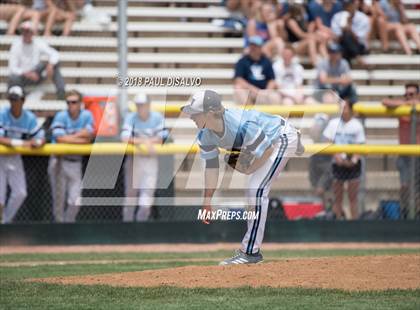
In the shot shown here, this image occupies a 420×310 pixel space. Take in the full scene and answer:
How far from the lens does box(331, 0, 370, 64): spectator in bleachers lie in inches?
671

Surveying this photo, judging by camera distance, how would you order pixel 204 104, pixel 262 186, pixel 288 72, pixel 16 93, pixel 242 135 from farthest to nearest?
pixel 288 72
pixel 16 93
pixel 262 186
pixel 242 135
pixel 204 104

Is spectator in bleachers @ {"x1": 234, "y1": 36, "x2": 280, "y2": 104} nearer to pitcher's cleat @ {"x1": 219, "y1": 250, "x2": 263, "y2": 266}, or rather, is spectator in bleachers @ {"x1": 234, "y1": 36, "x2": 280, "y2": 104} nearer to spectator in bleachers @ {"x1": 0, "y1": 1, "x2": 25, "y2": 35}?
spectator in bleachers @ {"x1": 0, "y1": 1, "x2": 25, "y2": 35}

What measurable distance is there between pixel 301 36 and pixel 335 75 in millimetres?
1798

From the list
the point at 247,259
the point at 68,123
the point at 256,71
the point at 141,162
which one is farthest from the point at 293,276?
the point at 256,71

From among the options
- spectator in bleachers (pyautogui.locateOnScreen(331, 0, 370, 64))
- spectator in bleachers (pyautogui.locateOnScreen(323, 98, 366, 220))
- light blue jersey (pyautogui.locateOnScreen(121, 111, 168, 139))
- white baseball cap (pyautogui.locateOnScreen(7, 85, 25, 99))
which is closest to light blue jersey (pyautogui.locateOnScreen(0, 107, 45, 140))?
white baseball cap (pyautogui.locateOnScreen(7, 85, 25, 99))

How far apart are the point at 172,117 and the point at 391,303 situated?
7.81 metres

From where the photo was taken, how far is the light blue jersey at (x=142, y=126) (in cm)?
1378

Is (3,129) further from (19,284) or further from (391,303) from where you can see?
(391,303)

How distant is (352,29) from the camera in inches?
680

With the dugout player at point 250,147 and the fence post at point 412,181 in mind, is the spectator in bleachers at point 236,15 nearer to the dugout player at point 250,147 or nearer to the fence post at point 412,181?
the fence post at point 412,181

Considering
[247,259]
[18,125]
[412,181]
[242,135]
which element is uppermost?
[242,135]

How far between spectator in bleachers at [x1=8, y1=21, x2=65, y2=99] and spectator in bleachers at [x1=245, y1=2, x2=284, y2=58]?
3.59m

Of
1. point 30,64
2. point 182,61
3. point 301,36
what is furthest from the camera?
point 301,36

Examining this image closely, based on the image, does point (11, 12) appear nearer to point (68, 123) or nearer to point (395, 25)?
point (68, 123)
